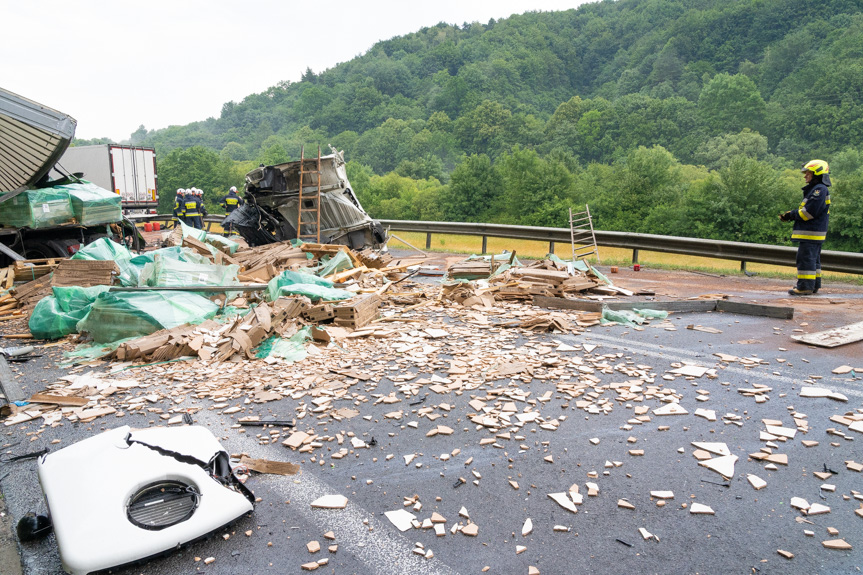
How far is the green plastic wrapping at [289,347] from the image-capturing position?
6.09 m

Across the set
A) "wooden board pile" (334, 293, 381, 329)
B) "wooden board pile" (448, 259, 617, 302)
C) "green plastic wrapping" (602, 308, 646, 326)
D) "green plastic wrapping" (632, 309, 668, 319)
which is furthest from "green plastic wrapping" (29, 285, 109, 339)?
"green plastic wrapping" (632, 309, 668, 319)

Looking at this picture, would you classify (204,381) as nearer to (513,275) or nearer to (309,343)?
(309,343)

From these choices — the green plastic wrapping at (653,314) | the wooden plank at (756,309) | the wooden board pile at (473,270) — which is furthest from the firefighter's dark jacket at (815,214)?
the wooden board pile at (473,270)

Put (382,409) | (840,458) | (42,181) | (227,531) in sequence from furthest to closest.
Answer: (42,181)
(382,409)
(840,458)
(227,531)

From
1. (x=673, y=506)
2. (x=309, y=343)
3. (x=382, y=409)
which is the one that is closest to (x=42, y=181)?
(x=309, y=343)

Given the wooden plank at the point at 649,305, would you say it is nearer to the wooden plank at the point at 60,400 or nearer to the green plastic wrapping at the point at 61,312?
the wooden plank at the point at 60,400

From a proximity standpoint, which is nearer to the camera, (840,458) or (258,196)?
(840,458)

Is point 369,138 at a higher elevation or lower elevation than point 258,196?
higher

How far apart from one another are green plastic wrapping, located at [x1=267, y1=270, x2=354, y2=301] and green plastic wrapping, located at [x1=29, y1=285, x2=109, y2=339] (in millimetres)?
2221

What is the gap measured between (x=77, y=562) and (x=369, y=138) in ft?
302

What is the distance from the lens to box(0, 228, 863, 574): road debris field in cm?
292

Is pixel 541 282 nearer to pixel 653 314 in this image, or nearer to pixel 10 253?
pixel 653 314

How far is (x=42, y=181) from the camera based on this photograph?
1094cm

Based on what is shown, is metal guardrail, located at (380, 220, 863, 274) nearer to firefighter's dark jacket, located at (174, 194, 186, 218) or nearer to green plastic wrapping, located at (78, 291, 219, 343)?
firefighter's dark jacket, located at (174, 194, 186, 218)
